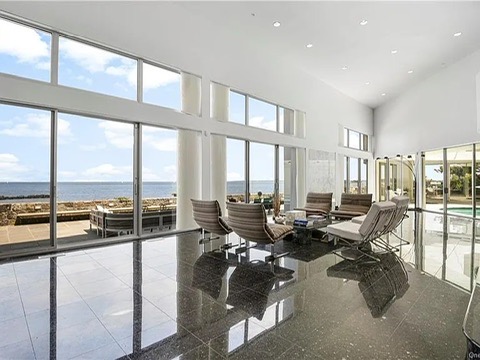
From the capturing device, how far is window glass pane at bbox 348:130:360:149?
1355cm

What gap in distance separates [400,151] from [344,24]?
8.35 meters

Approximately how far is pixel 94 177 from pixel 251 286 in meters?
3.94

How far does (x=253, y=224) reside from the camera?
4.19 metres

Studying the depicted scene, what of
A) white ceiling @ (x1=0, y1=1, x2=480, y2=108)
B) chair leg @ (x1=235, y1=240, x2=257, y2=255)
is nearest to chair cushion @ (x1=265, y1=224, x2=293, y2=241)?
chair leg @ (x1=235, y1=240, x2=257, y2=255)

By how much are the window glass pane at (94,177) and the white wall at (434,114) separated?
424 inches

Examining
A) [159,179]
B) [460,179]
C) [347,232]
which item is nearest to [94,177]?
[159,179]

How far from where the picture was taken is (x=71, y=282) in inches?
132

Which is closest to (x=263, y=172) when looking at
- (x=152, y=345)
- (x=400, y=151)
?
(x=152, y=345)

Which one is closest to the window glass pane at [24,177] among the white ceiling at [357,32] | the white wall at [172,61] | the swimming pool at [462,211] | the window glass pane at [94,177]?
the window glass pane at [94,177]

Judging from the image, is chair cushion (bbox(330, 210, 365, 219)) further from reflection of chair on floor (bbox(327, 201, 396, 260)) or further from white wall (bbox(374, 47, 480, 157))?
white wall (bbox(374, 47, 480, 157))

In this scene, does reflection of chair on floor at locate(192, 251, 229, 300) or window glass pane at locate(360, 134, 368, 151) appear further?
window glass pane at locate(360, 134, 368, 151)

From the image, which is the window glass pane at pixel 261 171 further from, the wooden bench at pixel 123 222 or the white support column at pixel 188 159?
the wooden bench at pixel 123 222

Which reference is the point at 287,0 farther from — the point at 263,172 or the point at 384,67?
the point at 384,67

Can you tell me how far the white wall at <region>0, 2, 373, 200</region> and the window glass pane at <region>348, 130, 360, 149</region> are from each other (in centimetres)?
345
